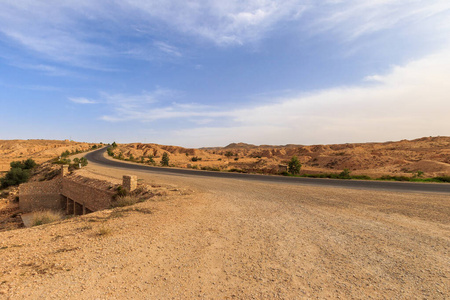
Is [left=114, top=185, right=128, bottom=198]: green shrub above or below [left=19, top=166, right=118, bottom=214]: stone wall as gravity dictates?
above

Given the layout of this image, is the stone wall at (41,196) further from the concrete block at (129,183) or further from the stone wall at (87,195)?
the concrete block at (129,183)

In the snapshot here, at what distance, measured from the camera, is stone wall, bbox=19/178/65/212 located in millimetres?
23328

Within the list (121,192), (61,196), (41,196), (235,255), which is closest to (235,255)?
(235,255)

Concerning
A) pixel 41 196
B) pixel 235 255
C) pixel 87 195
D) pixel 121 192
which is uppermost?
pixel 235 255

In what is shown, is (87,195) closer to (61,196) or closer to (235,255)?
(61,196)

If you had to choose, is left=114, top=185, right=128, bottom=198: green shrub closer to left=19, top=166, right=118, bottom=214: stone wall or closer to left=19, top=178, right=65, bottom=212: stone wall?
left=19, top=166, right=118, bottom=214: stone wall

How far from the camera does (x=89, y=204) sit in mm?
18156

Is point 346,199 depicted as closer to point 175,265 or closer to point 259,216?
point 259,216

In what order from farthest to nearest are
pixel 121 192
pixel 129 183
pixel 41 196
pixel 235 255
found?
pixel 41 196
pixel 129 183
pixel 121 192
pixel 235 255

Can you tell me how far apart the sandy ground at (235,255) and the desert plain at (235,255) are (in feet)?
0.08

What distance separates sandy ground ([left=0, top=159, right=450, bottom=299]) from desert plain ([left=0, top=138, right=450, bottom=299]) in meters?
0.02

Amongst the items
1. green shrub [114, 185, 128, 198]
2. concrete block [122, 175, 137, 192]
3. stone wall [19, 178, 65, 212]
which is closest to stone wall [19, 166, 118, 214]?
stone wall [19, 178, 65, 212]

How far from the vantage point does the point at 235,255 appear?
16.4 ft

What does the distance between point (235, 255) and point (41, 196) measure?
94.4ft
